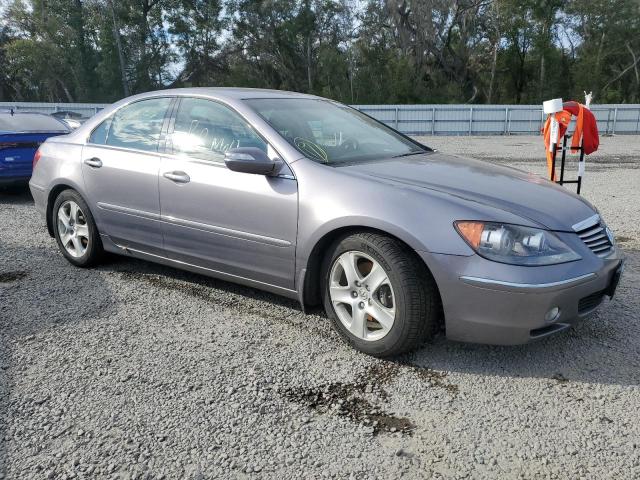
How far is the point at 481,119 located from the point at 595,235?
2381 centimetres

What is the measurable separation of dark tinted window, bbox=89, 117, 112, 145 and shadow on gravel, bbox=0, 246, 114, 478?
1113 millimetres

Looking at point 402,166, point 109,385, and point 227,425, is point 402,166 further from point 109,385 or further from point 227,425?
point 109,385

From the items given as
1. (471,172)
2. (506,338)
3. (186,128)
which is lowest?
(506,338)

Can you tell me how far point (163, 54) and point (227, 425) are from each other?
55621 mm

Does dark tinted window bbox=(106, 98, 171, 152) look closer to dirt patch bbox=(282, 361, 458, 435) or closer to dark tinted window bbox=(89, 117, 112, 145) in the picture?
dark tinted window bbox=(89, 117, 112, 145)

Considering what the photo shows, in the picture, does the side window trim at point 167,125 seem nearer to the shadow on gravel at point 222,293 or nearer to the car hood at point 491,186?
the shadow on gravel at point 222,293

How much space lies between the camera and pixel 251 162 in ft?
11.2

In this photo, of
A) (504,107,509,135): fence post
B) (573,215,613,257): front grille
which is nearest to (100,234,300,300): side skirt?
(573,215,613,257): front grille

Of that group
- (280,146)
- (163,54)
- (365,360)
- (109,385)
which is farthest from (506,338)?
(163,54)

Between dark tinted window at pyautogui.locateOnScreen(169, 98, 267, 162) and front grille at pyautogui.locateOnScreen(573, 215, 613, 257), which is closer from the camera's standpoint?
front grille at pyautogui.locateOnScreen(573, 215, 613, 257)

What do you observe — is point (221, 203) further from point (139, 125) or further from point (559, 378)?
point (559, 378)

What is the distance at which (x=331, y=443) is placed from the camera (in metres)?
2.48

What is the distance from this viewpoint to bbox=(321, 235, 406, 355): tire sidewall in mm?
3051

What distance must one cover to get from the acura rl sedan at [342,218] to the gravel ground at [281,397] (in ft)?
0.91
